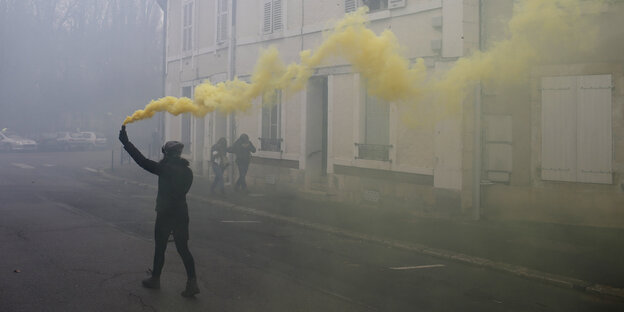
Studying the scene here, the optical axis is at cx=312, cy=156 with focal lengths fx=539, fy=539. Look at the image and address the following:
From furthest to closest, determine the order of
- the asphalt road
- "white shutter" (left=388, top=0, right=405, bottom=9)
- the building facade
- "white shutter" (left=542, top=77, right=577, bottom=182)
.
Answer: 1. "white shutter" (left=388, top=0, right=405, bottom=9)
2. "white shutter" (left=542, top=77, right=577, bottom=182)
3. the building facade
4. the asphalt road

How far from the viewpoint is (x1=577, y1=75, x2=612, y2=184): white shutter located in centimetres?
987

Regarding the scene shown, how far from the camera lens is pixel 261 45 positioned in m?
16.2

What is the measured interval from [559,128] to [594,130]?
0.60 meters

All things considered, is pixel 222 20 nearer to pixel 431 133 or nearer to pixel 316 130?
pixel 316 130

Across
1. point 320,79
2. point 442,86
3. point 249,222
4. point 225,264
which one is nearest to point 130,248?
point 225,264

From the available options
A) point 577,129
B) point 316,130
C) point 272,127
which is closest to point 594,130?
point 577,129

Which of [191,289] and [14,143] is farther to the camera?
[14,143]

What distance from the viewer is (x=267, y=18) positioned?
16.1 m

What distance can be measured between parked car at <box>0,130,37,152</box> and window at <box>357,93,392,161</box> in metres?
28.5

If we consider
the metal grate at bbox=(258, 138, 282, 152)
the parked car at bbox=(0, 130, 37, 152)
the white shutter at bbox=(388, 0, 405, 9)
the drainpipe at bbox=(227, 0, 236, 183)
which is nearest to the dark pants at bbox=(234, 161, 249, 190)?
the metal grate at bbox=(258, 138, 282, 152)

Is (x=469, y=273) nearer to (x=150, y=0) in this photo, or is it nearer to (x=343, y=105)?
(x=343, y=105)

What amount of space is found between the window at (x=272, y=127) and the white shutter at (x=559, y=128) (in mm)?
7569

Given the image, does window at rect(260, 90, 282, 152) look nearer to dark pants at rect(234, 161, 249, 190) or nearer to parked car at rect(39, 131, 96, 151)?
dark pants at rect(234, 161, 249, 190)

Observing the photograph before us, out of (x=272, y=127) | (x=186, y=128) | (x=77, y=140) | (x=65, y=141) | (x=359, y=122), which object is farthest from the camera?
(x=77, y=140)
